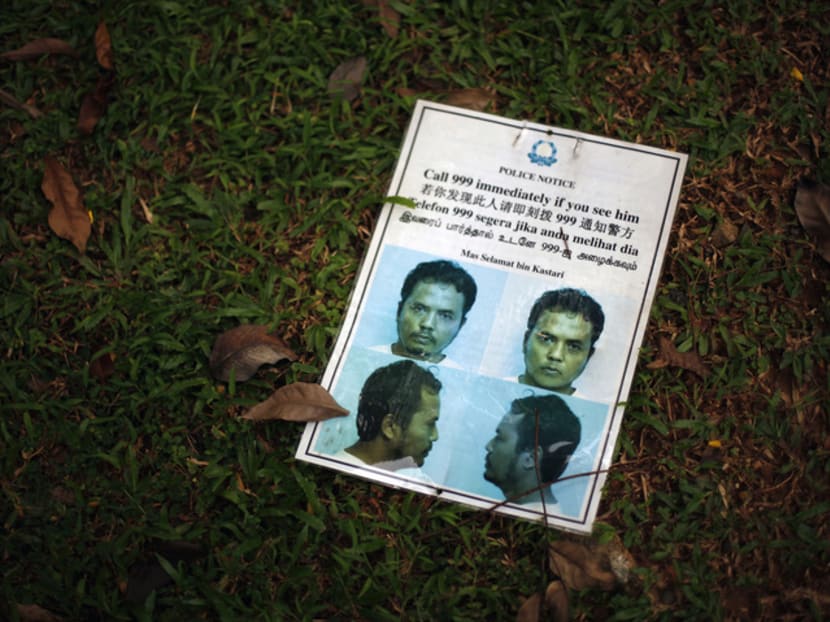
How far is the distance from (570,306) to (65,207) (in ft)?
4.07

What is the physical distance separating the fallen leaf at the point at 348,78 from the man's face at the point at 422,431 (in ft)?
2.59

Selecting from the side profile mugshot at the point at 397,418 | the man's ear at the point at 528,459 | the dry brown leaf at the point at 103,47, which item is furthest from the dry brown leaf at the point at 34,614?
the dry brown leaf at the point at 103,47

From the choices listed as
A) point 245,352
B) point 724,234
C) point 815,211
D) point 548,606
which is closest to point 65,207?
point 245,352

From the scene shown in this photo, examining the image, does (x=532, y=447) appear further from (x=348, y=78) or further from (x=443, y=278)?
(x=348, y=78)

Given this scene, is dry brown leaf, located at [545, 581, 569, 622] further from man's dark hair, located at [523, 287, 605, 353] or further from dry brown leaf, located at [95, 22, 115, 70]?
dry brown leaf, located at [95, 22, 115, 70]

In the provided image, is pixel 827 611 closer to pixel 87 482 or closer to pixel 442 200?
pixel 442 200

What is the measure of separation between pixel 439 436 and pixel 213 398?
51cm

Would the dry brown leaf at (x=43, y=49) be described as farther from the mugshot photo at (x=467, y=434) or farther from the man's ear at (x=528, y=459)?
the man's ear at (x=528, y=459)

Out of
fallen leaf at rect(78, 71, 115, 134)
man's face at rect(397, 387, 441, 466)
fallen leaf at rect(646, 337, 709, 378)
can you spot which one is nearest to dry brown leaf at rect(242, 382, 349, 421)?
man's face at rect(397, 387, 441, 466)

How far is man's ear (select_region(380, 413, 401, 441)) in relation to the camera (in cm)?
157

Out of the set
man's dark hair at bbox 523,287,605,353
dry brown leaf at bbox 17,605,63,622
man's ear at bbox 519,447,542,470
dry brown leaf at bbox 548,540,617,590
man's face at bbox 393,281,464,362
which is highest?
man's dark hair at bbox 523,287,605,353

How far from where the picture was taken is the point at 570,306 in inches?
63.5

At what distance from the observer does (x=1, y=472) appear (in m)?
1.59

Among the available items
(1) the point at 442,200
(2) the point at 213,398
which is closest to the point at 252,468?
(2) the point at 213,398
